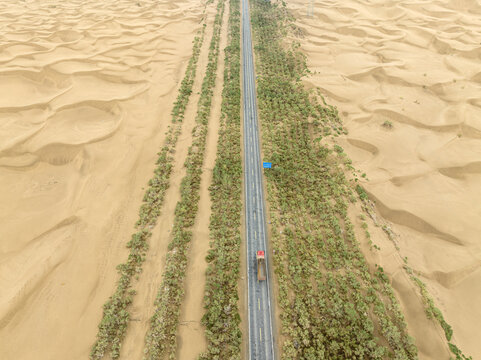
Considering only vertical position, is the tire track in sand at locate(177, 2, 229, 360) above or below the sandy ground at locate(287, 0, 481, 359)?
below

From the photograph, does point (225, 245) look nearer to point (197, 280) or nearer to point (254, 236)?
point (254, 236)

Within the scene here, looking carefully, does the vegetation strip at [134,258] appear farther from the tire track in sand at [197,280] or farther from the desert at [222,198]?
the tire track in sand at [197,280]

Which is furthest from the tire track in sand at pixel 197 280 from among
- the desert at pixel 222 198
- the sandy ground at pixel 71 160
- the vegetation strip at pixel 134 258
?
the sandy ground at pixel 71 160

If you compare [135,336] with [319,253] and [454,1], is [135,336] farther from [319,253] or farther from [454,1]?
[454,1]

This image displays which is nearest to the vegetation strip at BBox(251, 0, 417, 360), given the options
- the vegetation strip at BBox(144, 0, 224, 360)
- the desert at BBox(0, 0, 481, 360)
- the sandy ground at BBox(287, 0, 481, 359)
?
the desert at BBox(0, 0, 481, 360)

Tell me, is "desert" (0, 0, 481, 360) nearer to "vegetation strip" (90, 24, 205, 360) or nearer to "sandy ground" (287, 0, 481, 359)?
"vegetation strip" (90, 24, 205, 360)

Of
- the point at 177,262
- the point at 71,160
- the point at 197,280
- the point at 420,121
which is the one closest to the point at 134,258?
the point at 177,262

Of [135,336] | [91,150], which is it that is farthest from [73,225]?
[135,336]
